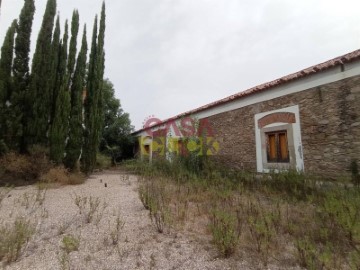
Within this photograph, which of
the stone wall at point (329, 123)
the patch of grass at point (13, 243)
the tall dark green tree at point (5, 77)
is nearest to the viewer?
the patch of grass at point (13, 243)

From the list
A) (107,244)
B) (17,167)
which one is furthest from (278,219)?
(17,167)

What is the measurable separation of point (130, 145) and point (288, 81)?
1238 cm

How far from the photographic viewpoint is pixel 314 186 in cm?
507

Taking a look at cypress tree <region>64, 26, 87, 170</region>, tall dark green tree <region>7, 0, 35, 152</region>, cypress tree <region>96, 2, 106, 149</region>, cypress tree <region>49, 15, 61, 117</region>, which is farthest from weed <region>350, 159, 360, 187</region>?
tall dark green tree <region>7, 0, 35, 152</region>

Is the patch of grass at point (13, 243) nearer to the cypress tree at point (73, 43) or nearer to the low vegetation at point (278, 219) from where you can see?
the low vegetation at point (278, 219)

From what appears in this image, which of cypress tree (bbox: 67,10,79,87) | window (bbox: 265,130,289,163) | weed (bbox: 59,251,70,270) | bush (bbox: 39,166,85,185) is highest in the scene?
cypress tree (bbox: 67,10,79,87)

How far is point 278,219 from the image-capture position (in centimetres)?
356

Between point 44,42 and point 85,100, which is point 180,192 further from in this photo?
point 44,42

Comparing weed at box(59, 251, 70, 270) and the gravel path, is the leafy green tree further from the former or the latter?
weed at box(59, 251, 70, 270)

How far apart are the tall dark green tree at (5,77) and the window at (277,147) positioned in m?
9.05

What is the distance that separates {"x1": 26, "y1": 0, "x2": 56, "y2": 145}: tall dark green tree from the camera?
8023 millimetres

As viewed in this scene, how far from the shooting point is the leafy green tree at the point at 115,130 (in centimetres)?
1536

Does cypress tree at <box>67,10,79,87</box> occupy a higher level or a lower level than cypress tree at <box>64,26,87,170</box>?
higher

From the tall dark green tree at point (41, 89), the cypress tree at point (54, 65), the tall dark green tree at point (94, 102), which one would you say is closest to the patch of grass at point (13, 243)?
the tall dark green tree at point (41, 89)
